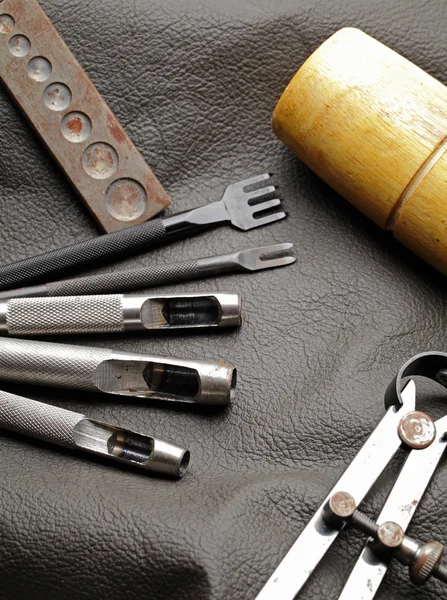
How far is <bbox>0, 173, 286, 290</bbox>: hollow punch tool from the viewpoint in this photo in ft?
3.74

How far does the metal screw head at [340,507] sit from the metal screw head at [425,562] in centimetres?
9

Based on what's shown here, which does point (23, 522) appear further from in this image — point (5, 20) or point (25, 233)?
point (5, 20)

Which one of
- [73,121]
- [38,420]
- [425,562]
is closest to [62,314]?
[38,420]

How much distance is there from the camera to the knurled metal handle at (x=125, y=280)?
1.12 meters

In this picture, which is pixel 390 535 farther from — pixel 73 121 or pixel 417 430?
pixel 73 121

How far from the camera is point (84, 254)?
1149 millimetres

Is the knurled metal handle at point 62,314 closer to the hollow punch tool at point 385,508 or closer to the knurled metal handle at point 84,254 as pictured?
the knurled metal handle at point 84,254

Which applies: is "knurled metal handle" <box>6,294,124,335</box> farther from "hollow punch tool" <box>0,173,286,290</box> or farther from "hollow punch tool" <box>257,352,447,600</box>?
"hollow punch tool" <box>257,352,447,600</box>

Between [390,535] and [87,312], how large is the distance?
0.51 meters

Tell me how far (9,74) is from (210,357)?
554 mm

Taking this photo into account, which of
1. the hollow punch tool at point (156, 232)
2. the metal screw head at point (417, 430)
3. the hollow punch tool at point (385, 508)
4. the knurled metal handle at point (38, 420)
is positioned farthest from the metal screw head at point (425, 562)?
the hollow punch tool at point (156, 232)

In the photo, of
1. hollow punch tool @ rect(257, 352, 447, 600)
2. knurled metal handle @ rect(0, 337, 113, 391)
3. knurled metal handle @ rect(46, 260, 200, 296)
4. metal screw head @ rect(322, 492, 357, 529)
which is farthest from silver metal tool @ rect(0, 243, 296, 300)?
metal screw head @ rect(322, 492, 357, 529)

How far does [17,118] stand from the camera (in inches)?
48.3

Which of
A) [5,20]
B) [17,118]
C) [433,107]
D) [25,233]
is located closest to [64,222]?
[25,233]
